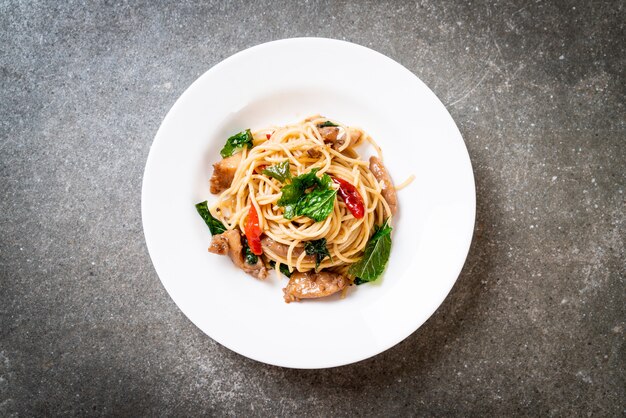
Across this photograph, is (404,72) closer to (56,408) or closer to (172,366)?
(172,366)

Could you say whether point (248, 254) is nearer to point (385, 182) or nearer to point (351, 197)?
point (351, 197)

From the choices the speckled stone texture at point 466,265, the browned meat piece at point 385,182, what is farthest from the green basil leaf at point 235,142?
the browned meat piece at point 385,182

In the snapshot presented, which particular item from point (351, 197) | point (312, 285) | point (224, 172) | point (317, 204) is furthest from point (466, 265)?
point (224, 172)

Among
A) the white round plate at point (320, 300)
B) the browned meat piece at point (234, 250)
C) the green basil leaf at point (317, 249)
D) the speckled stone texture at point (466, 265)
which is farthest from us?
the speckled stone texture at point (466, 265)

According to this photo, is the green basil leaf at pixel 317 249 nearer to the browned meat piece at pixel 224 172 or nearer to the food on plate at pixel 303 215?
the food on plate at pixel 303 215

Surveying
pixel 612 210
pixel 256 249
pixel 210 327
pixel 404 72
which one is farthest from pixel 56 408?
pixel 612 210

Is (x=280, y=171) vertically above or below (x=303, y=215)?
above
